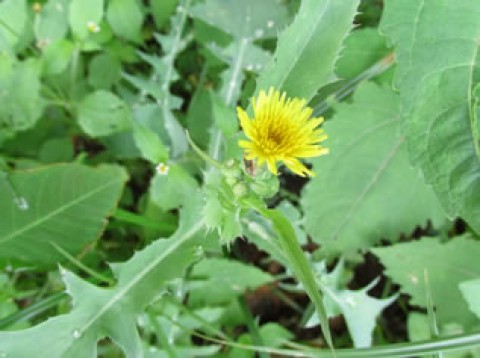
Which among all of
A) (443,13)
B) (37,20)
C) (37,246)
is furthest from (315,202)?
(37,20)

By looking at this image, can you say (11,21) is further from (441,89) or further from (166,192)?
(441,89)

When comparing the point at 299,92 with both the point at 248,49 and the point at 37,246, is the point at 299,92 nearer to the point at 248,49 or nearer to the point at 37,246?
the point at 248,49

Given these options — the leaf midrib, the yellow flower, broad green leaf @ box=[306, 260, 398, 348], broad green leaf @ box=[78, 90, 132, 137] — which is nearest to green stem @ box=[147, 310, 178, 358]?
the leaf midrib

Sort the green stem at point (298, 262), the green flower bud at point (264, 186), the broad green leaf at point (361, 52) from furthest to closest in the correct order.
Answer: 1. the broad green leaf at point (361, 52)
2. the green flower bud at point (264, 186)
3. the green stem at point (298, 262)

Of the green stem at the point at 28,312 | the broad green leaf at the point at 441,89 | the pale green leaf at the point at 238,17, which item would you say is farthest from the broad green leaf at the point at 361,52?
the green stem at the point at 28,312

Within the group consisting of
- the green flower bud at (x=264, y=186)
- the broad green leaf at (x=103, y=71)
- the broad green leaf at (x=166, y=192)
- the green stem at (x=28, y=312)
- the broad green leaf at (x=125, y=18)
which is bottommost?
the green stem at (x=28, y=312)

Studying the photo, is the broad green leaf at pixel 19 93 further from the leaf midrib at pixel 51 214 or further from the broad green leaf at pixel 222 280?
the broad green leaf at pixel 222 280

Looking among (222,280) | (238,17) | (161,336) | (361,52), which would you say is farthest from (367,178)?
(161,336)
